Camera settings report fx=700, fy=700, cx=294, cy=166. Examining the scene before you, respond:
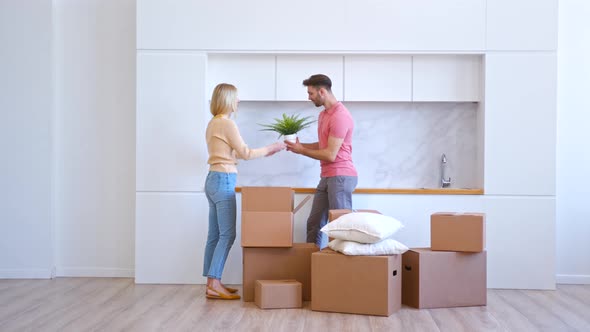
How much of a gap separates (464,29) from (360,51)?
29.7 inches

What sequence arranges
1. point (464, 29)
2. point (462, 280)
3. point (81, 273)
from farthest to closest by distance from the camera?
point (81, 273)
point (464, 29)
point (462, 280)

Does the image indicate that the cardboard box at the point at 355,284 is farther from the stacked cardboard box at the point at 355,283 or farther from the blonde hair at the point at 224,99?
the blonde hair at the point at 224,99

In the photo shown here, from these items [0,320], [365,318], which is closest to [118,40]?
[0,320]

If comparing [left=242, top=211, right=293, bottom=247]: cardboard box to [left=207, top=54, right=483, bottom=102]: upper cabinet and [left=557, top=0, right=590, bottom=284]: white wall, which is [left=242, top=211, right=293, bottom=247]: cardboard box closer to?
[left=207, top=54, right=483, bottom=102]: upper cabinet

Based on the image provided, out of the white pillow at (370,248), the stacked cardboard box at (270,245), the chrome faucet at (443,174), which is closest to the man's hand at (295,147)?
the stacked cardboard box at (270,245)

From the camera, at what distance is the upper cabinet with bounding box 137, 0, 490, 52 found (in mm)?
5027

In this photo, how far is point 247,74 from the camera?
5258 mm

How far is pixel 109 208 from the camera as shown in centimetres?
538

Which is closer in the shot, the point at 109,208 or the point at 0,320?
the point at 0,320

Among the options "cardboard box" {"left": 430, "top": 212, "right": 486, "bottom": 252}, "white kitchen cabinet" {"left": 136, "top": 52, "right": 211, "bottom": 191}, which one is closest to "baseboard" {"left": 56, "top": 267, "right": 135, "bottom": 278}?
"white kitchen cabinet" {"left": 136, "top": 52, "right": 211, "bottom": 191}

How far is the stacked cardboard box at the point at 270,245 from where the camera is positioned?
14.6 feet

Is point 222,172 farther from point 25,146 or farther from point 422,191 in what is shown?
point 25,146

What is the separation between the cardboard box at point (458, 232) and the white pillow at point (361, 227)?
34 centimetres

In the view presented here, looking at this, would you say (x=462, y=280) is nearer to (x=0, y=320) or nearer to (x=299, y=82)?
(x=299, y=82)
